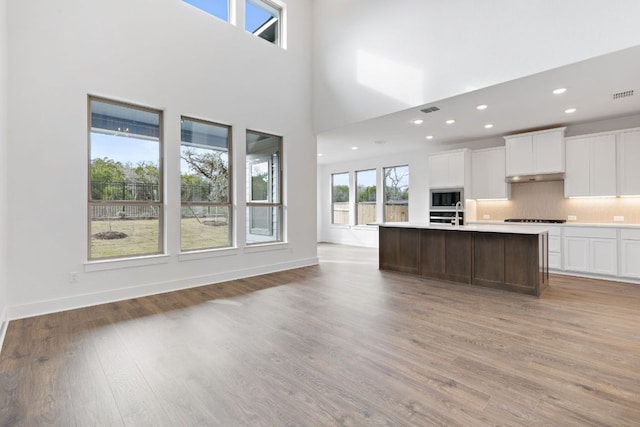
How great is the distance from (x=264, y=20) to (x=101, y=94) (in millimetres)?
3475

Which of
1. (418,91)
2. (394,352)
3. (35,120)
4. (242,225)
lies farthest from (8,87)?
(418,91)

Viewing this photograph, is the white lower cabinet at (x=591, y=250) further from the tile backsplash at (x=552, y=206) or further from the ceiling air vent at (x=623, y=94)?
the ceiling air vent at (x=623, y=94)

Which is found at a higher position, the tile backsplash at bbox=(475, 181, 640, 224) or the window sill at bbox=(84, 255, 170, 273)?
the tile backsplash at bbox=(475, 181, 640, 224)

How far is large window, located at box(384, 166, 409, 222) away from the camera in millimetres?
→ 8812

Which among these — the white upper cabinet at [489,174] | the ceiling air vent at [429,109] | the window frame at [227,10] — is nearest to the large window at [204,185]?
the window frame at [227,10]

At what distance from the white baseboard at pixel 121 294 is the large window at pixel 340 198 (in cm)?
515

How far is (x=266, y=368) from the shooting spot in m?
2.29

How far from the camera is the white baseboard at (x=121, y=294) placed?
3.44 m

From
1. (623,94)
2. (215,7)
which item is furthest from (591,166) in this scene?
(215,7)

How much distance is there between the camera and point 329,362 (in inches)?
93.3

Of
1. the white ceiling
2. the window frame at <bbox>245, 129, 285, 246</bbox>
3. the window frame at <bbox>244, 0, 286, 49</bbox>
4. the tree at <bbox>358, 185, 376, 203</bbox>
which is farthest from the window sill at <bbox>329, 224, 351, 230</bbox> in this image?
the window frame at <bbox>244, 0, 286, 49</bbox>

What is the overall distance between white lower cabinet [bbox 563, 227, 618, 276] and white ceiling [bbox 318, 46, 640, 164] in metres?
2.01

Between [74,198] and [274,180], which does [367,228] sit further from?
[74,198]

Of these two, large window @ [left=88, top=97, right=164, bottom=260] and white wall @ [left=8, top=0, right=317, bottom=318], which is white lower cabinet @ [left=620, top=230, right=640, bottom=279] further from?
large window @ [left=88, top=97, right=164, bottom=260]
